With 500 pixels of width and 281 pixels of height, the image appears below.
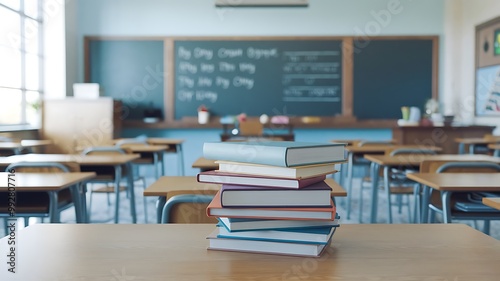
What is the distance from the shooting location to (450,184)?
2207mm

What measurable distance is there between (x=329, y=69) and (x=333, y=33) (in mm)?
516

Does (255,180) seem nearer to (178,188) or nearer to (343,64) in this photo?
(178,188)

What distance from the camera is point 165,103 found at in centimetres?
745

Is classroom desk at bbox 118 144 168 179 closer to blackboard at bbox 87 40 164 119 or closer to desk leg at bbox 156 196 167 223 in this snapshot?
blackboard at bbox 87 40 164 119

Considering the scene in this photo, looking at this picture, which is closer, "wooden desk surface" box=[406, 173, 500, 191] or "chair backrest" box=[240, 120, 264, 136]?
"wooden desk surface" box=[406, 173, 500, 191]

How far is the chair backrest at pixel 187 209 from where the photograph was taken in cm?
158

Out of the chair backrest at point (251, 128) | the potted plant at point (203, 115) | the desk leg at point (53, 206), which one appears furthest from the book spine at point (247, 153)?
the potted plant at point (203, 115)

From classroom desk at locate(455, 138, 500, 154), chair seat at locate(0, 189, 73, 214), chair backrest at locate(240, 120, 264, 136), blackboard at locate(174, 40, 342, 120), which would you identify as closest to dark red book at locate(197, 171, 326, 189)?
chair seat at locate(0, 189, 73, 214)

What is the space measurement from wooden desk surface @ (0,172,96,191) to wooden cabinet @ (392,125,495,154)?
4.31 metres

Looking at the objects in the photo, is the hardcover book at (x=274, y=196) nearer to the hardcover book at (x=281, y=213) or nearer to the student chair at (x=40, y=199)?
the hardcover book at (x=281, y=213)

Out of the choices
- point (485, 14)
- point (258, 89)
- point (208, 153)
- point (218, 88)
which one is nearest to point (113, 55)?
point (218, 88)

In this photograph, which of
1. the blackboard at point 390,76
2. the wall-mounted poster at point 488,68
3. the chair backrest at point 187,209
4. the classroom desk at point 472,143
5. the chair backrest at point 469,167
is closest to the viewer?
the chair backrest at point 187,209

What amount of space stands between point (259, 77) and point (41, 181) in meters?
5.33

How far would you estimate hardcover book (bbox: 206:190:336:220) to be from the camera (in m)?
0.90
